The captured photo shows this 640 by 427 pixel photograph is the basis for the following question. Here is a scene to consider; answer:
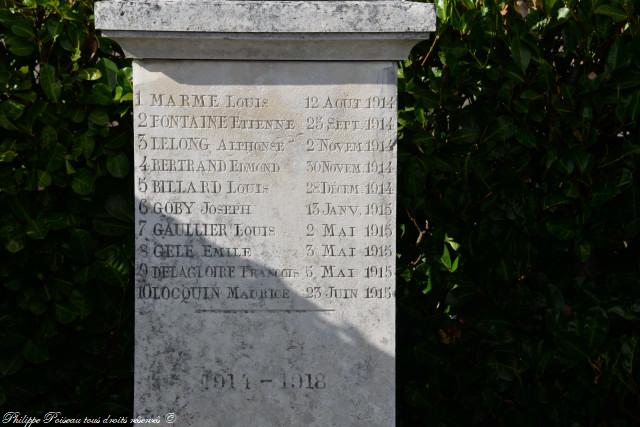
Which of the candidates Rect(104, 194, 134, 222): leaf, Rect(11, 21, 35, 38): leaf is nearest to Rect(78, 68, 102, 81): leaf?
Rect(11, 21, 35, 38): leaf

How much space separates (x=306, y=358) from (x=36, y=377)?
143 cm

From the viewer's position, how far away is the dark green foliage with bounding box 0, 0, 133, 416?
3816 millimetres

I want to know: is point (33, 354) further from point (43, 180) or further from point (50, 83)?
point (50, 83)

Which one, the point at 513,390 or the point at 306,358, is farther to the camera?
the point at 513,390

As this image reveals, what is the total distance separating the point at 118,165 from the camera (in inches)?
151

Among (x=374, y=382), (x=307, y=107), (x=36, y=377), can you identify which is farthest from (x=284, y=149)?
(x=36, y=377)

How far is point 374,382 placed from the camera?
329 centimetres

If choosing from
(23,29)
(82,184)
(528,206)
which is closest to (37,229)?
(82,184)

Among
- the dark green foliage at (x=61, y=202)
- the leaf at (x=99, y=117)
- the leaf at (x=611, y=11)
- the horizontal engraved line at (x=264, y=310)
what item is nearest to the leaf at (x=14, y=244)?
the dark green foliage at (x=61, y=202)

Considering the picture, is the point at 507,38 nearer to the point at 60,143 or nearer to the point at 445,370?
the point at 445,370

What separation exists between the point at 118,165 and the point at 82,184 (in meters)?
0.16

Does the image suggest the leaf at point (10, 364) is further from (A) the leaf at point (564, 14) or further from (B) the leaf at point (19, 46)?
(A) the leaf at point (564, 14)

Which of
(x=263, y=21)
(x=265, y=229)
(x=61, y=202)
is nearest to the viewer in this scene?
(x=263, y=21)

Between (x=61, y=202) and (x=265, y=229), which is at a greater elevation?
(x=61, y=202)
